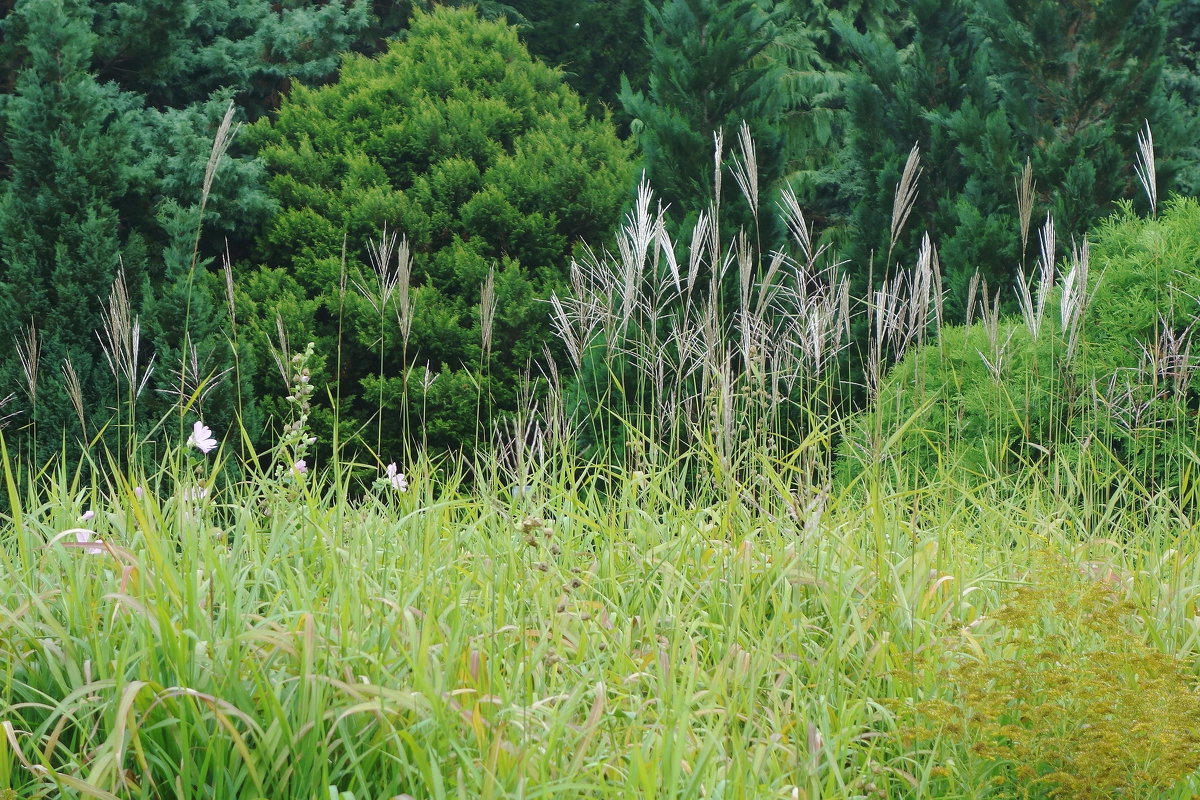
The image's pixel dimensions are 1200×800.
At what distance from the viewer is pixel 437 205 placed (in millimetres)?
10297

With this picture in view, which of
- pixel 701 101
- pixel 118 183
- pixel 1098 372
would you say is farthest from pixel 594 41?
pixel 1098 372

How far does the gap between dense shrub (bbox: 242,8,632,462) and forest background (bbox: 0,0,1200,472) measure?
0.10 feet

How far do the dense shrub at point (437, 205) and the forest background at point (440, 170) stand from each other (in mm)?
30

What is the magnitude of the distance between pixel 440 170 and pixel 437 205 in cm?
35

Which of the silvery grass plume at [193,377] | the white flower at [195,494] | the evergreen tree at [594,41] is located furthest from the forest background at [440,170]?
the white flower at [195,494]

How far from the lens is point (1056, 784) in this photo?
7.60ft

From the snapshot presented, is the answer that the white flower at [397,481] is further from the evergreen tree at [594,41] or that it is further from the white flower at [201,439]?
the evergreen tree at [594,41]

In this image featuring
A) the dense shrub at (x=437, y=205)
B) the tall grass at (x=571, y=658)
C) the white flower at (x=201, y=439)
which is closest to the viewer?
the tall grass at (x=571, y=658)

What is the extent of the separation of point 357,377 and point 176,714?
808 centimetres

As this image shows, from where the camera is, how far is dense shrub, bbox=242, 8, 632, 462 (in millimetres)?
9477

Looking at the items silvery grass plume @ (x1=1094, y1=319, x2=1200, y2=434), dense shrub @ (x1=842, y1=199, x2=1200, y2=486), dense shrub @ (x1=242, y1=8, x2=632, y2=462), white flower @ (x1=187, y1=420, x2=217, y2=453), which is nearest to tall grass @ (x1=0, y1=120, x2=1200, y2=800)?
white flower @ (x1=187, y1=420, x2=217, y2=453)

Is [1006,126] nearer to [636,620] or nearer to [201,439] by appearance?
[636,620]

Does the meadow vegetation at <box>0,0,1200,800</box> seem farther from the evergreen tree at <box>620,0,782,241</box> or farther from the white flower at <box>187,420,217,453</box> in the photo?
the evergreen tree at <box>620,0,782,241</box>

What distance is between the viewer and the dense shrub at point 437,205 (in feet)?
31.1
